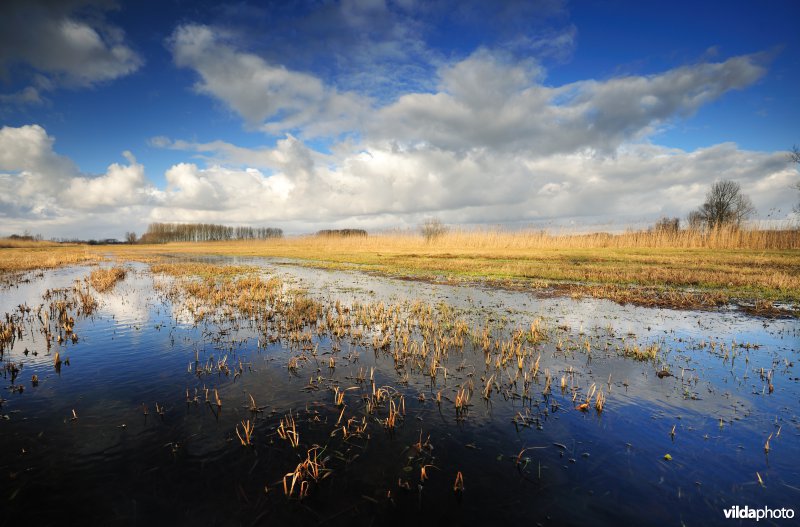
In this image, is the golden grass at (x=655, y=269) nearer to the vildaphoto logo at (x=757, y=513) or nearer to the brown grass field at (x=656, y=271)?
the brown grass field at (x=656, y=271)

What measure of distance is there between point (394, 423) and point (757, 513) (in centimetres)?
491

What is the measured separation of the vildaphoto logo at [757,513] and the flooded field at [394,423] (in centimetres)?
9

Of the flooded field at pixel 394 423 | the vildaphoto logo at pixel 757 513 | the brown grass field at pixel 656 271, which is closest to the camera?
the vildaphoto logo at pixel 757 513

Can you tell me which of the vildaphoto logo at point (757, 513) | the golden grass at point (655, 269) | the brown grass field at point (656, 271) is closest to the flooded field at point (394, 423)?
the vildaphoto logo at point (757, 513)

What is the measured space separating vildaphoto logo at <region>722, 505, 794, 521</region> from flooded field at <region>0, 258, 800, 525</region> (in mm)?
91

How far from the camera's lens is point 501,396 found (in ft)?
24.1

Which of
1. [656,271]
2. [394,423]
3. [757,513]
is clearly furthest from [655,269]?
[394,423]

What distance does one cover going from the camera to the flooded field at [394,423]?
4500 mm

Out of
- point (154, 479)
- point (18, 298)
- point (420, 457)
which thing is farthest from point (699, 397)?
point (18, 298)

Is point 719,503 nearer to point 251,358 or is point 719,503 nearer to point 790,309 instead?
point 251,358

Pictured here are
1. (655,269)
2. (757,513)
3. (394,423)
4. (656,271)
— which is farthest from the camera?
(655,269)

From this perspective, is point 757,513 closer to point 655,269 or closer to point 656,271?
point 656,271

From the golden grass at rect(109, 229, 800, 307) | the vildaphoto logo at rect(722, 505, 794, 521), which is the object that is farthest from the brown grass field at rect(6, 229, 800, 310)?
the vildaphoto logo at rect(722, 505, 794, 521)

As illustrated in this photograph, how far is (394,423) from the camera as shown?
626 centimetres
